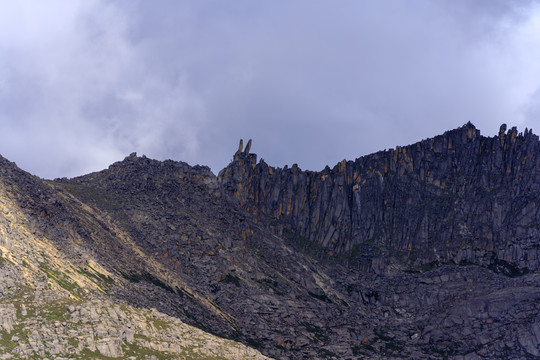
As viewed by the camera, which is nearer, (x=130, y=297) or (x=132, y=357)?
(x=132, y=357)

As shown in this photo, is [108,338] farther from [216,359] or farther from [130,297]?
[130,297]

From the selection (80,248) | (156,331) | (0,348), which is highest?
(80,248)

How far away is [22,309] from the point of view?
140125mm

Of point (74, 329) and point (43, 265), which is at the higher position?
point (43, 265)

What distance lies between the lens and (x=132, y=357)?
5605 inches

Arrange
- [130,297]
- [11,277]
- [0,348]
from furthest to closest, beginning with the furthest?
[130,297], [11,277], [0,348]

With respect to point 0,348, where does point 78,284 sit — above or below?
above

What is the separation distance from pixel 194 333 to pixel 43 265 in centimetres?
4059

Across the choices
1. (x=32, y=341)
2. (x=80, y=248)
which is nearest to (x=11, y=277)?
(x=32, y=341)

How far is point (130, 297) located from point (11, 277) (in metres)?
44.4

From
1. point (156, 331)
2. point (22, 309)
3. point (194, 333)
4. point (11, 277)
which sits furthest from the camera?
point (194, 333)

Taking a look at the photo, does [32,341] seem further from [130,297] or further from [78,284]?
[130,297]

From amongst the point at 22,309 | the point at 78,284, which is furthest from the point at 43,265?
the point at 22,309

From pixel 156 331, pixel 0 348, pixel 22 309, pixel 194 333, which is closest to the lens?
pixel 0 348
